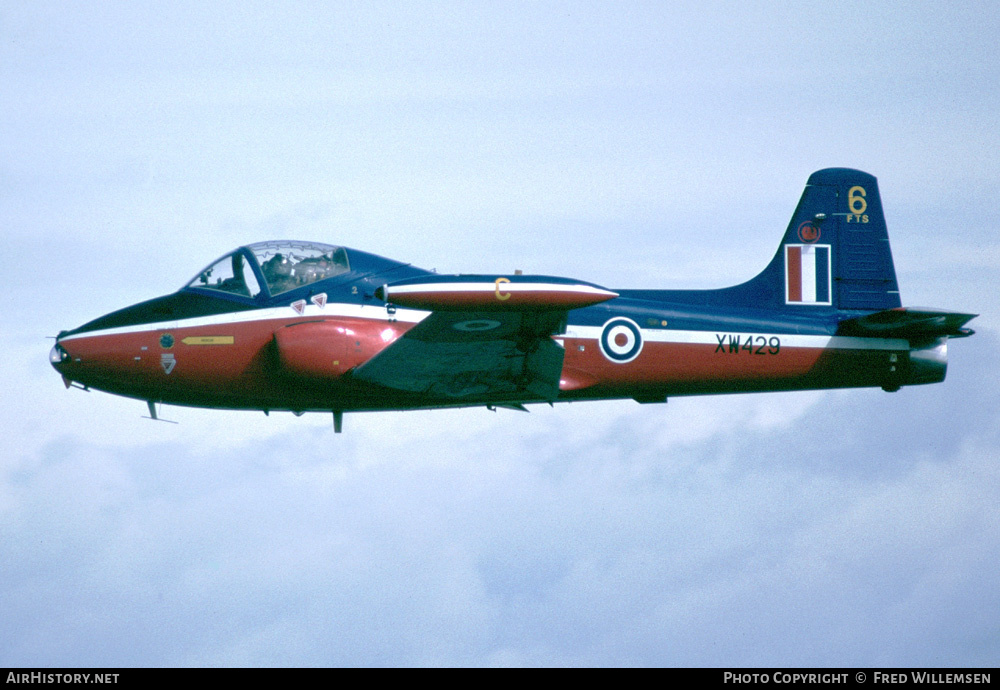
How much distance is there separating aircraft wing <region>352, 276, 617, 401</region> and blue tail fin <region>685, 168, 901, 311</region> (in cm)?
387

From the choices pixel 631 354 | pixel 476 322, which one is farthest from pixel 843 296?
pixel 476 322

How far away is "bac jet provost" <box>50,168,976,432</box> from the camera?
51.4 feet

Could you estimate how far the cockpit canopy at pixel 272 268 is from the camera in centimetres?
1614

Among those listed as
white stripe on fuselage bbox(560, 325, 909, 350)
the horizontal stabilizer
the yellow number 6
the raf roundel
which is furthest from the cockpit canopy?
the yellow number 6

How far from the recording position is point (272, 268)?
1619 centimetres

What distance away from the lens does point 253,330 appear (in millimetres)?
15953

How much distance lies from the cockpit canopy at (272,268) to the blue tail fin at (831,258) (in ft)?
19.9

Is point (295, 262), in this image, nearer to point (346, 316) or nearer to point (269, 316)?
point (269, 316)

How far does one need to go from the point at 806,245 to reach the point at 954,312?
2.72 meters

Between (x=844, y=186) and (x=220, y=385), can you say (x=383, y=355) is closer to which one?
(x=220, y=385)

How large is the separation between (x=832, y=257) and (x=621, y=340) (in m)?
4.39

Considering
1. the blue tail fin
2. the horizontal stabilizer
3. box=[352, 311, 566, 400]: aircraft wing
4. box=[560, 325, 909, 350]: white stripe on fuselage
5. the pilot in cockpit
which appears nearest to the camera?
box=[352, 311, 566, 400]: aircraft wing

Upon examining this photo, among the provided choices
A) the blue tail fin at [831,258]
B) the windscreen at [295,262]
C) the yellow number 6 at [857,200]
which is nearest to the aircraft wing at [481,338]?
the windscreen at [295,262]

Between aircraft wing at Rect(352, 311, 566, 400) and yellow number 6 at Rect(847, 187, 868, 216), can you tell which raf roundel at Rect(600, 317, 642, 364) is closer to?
aircraft wing at Rect(352, 311, 566, 400)
